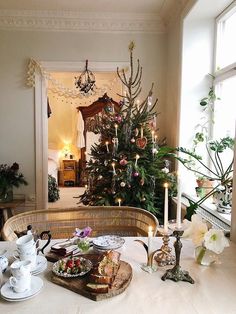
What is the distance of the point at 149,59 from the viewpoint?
3.76 meters

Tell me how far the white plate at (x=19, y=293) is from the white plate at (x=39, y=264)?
0.32ft

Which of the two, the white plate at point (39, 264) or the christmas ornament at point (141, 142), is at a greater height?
the christmas ornament at point (141, 142)

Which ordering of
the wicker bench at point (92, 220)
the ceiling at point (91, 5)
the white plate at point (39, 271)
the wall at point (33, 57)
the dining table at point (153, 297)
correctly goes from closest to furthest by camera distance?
the dining table at point (153, 297) → the white plate at point (39, 271) → the wicker bench at point (92, 220) → the ceiling at point (91, 5) → the wall at point (33, 57)

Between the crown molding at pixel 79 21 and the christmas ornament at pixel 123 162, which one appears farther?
the crown molding at pixel 79 21

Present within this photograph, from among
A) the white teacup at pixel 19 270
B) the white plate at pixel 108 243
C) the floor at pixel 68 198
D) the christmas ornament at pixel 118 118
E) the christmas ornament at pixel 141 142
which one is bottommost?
the floor at pixel 68 198

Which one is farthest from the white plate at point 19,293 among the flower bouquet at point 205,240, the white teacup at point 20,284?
the flower bouquet at point 205,240

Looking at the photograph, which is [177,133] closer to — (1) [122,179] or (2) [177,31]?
(1) [122,179]

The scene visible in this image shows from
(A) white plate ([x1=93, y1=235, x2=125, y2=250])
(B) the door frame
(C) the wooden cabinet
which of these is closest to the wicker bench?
(A) white plate ([x1=93, y1=235, x2=125, y2=250])

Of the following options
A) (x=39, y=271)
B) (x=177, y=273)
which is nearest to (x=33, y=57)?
(x=39, y=271)

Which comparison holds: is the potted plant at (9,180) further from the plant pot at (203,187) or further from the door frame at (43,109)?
the plant pot at (203,187)

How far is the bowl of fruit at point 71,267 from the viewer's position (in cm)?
119

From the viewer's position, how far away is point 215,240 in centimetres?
127

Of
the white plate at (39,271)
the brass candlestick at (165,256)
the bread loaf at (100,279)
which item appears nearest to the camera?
the bread loaf at (100,279)

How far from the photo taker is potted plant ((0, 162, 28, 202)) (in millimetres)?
3593
